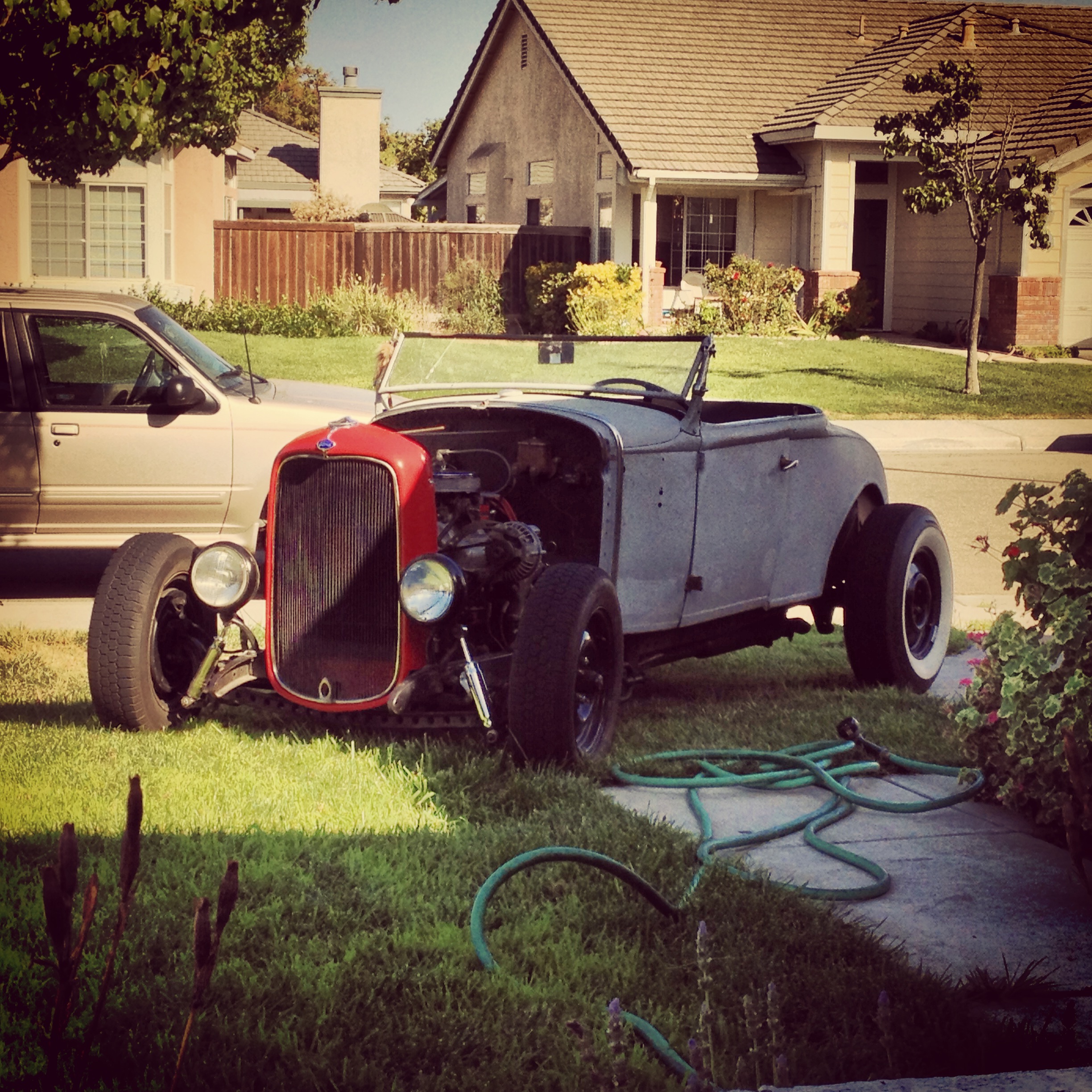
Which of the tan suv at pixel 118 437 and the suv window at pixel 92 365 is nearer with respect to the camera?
the tan suv at pixel 118 437

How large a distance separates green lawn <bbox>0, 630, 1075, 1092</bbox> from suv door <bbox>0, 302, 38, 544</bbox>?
3091mm

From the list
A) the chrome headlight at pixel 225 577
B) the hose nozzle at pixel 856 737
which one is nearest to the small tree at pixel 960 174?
the hose nozzle at pixel 856 737

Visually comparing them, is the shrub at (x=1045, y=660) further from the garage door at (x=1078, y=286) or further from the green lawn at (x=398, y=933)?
the garage door at (x=1078, y=286)

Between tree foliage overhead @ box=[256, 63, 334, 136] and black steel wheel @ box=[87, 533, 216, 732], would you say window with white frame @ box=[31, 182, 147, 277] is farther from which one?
black steel wheel @ box=[87, 533, 216, 732]

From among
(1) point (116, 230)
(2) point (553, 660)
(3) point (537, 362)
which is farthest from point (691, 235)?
(2) point (553, 660)

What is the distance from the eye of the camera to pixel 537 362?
22.0 ft

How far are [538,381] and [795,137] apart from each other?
2112 centimetres

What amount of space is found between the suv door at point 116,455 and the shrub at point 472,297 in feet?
56.1

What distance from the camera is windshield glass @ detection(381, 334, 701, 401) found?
6.57 meters

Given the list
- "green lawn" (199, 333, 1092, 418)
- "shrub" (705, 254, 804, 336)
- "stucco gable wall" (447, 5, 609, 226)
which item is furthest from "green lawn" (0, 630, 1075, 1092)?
"stucco gable wall" (447, 5, 609, 226)

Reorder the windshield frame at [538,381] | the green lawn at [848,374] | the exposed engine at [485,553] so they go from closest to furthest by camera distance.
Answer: the exposed engine at [485,553]
the windshield frame at [538,381]
the green lawn at [848,374]

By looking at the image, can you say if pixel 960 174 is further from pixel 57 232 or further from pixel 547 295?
pixel 57 232

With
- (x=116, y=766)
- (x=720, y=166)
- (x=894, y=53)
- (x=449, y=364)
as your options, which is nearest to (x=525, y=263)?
(x=720, y=166)

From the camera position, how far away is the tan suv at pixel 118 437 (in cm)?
859
